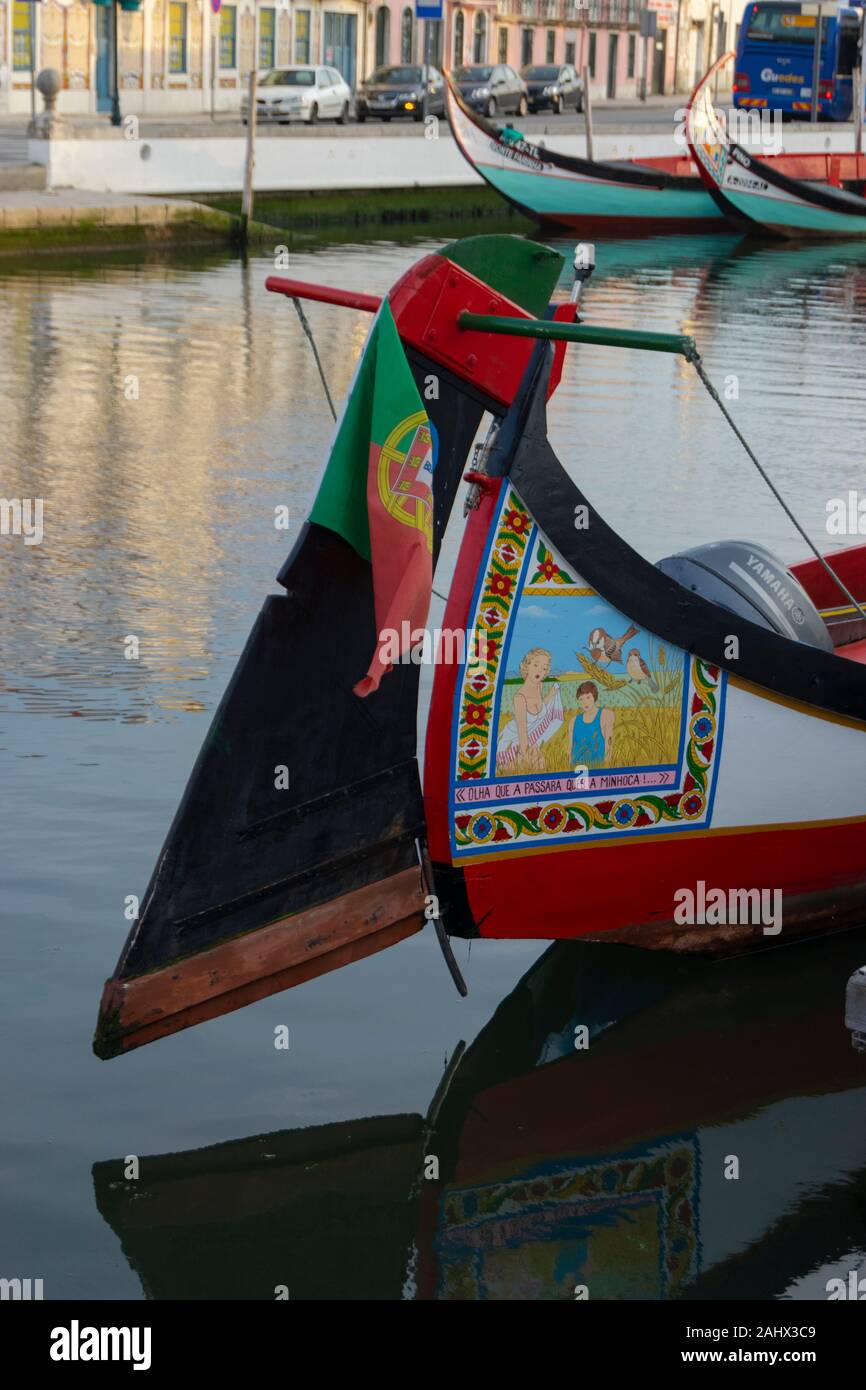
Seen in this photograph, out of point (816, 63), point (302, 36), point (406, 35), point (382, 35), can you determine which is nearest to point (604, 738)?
point (816, 63)

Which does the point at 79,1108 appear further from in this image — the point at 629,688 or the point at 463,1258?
the point at 629,688

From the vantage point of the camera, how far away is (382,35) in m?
53.7

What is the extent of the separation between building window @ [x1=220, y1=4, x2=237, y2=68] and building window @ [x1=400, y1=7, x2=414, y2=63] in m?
9.06

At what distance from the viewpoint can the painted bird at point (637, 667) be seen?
6.07m

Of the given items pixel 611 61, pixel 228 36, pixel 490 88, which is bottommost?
pixel 490 88

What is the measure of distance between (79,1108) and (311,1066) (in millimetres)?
700

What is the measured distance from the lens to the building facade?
131ft

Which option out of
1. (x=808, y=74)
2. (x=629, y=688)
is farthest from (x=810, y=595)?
(x=808, y=74)

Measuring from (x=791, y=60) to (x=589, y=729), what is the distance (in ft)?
136

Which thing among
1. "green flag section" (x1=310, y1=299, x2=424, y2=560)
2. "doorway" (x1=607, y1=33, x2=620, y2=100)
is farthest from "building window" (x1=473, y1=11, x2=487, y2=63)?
"green flag section" (x1=310, y1=299, x2=424, y2=560)

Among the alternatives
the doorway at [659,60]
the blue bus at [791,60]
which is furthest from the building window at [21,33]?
the doorway at [659,60]

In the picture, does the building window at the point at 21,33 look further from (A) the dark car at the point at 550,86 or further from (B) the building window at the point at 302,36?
(A) the dark car at the point at 550,86

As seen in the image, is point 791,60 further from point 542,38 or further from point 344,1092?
point 344,1092

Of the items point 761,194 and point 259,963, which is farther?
point 761,194
